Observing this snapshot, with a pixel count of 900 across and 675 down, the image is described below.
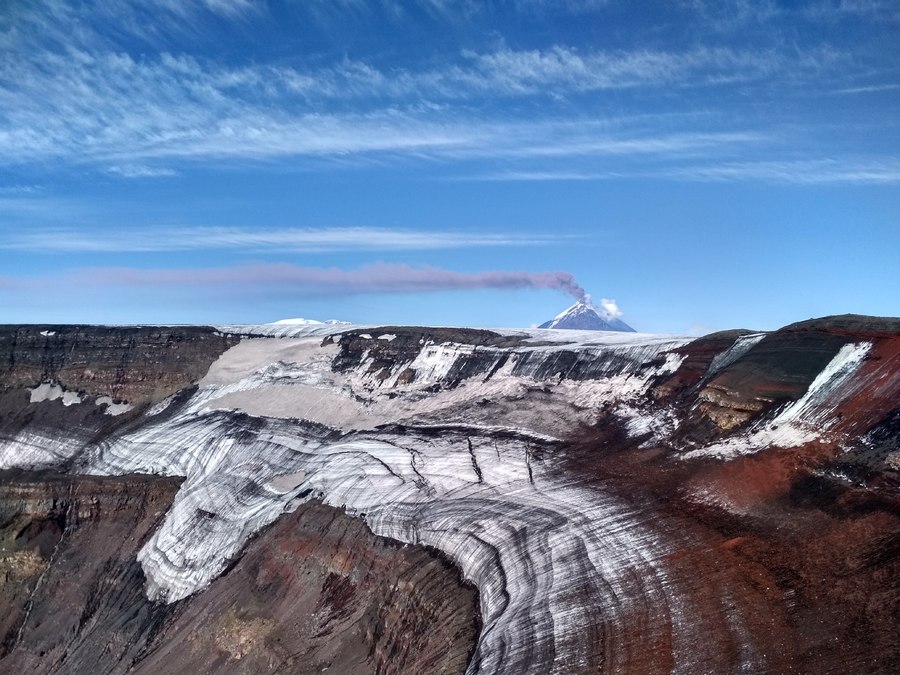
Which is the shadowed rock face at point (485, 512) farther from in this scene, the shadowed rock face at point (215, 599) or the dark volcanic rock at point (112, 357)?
the dark volcanic rock at point (112, 357)

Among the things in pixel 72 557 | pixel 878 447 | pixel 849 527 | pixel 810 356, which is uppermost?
pixel 810 356

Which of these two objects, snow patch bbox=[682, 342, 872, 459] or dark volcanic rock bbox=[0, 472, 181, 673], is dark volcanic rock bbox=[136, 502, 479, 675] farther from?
snow patch bbox=[682, 342, 872, 459]

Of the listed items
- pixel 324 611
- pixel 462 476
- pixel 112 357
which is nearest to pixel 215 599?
pixel 324 611

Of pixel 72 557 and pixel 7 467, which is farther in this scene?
pixel 7 467

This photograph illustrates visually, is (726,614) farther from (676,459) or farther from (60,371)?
(60,371)

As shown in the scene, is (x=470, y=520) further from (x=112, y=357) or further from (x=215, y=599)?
(x=112, y=357)

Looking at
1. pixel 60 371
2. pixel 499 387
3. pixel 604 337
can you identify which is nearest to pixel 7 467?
pixel 60 371

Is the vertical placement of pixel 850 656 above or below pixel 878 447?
below

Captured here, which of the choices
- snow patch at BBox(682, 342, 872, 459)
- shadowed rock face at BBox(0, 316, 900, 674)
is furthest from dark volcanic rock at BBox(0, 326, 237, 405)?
snow patch at BBox(682, 342, 872, 459)
